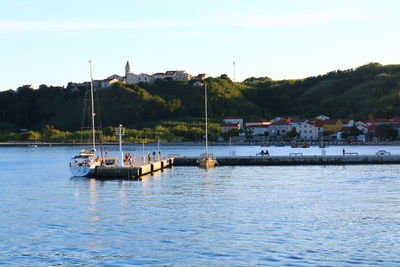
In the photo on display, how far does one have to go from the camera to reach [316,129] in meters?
164

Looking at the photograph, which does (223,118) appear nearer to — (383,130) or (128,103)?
(128,103)

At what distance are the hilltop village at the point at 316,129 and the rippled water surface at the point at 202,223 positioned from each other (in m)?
108

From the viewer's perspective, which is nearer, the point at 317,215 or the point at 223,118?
the point at 317,215

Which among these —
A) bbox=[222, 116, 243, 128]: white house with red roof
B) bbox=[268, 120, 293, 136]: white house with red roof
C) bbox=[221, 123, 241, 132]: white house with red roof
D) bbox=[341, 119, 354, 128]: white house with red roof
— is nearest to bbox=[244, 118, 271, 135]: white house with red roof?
bbox=[268, 120, 293, 136]: white house with red roof

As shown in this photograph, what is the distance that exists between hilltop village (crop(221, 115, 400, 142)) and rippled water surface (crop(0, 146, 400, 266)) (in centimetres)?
10826

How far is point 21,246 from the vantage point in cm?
2425

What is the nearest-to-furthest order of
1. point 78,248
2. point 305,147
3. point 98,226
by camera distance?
point 78,248
point 98,226
point 305,147

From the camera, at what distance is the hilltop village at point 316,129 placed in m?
154

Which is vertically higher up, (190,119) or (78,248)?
(190,119)

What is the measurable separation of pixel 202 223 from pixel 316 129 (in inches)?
5478

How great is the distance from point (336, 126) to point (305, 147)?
131ft

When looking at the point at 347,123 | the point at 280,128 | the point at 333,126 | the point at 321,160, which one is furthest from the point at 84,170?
the point at 347,123

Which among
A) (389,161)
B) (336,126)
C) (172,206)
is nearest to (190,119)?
(336,126)

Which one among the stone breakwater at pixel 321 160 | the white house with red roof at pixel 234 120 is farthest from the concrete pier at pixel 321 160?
the white house with red roof at pixel 234 120
